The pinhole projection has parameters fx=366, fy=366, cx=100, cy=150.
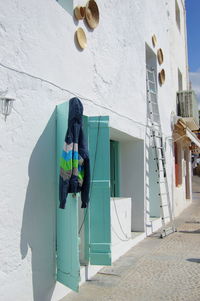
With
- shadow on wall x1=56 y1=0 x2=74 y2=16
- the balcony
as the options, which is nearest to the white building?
shadow on wall x1=56 y1=0 x2=74 y2=16

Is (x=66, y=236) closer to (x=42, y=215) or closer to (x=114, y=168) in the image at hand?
(x=42, y=215)

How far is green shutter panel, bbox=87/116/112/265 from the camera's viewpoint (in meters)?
5.96

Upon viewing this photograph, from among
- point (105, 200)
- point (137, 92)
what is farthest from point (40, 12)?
point (137, 92)

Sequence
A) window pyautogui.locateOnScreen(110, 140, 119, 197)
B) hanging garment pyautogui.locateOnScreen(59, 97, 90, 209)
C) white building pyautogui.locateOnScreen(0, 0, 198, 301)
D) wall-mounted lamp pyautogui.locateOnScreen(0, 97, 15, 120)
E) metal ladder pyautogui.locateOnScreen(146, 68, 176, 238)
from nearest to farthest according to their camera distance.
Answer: wall-mounted lamp pyautogui.locateOnScreen(0, 97, 15, 120) → white building pyautogui.locateOnScreen(0, 0, 198, 301) → hanging garment pyautogui.locateOnScreen(59, 97, 90, 209) → window pyautogui.locateOnScreen(110, 140, 119, 197) → metal ladder pyautogui.locateOnScreen(146, 68, 176, 238)

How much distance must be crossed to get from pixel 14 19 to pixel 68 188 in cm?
222

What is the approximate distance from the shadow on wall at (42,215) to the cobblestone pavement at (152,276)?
1.99 ft

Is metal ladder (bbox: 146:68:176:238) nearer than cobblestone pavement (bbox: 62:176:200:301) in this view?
No

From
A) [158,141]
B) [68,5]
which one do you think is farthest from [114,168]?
[68,5]

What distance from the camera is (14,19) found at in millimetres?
4492

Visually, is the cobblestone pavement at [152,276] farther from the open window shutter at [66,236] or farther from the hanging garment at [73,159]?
the hanging garment at [73,159]

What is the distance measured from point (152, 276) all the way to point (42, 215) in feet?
8.23

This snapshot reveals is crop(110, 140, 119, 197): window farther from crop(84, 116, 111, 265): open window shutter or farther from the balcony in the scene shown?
the balcony

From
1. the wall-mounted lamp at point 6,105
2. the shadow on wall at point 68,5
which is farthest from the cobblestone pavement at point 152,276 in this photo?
the shadow on wall at point 68,5

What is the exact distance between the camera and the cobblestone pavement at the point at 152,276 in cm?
535
